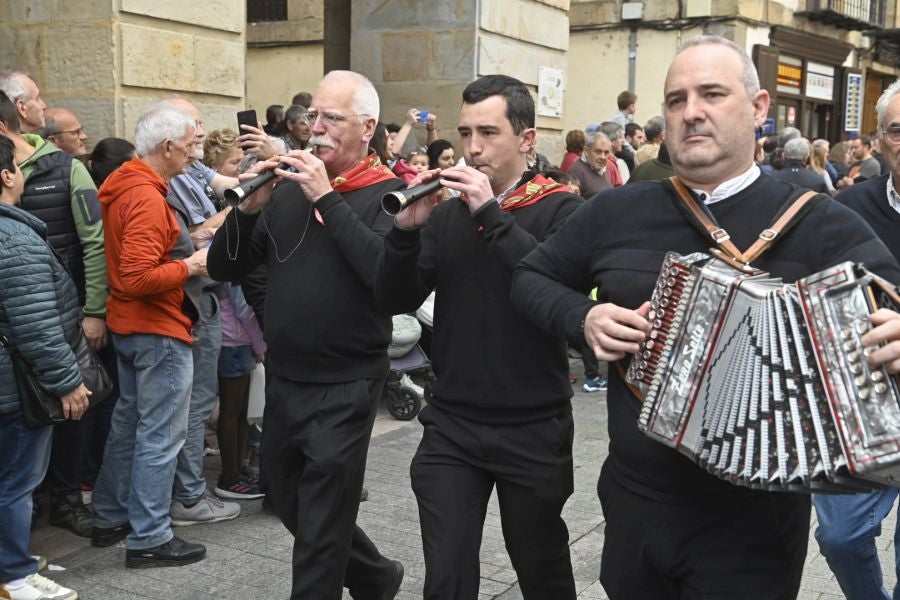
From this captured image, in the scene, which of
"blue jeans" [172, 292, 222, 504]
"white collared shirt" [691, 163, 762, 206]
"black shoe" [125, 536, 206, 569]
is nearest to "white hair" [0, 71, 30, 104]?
"blue jeans" [172, 292, 222, 504]

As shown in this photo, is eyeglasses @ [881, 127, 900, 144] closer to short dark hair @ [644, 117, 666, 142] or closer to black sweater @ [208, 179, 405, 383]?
black sweater @ [208, 179, 405, 383]

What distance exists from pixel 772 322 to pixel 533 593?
1.67 m

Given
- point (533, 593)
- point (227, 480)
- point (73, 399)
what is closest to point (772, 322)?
point (533, 593)

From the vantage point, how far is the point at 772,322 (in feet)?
7.55

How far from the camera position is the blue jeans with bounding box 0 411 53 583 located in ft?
14.1

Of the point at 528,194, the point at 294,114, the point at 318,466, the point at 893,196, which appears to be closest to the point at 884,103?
the point at 893,196

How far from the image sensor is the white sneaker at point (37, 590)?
4348mm

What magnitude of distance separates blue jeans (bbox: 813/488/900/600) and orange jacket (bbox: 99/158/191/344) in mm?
2852

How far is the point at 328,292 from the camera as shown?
12.7ft

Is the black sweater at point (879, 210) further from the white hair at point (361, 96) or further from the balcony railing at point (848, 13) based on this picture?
the balcony railing at point (848, 13)

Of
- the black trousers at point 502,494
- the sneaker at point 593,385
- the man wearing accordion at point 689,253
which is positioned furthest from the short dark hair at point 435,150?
the man wearing accordion at point 689,253

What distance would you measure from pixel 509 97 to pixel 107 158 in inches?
113

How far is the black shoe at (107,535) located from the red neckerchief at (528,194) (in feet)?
8.95

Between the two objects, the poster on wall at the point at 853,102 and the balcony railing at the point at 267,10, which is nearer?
the balcony railing at the point at 267,10
